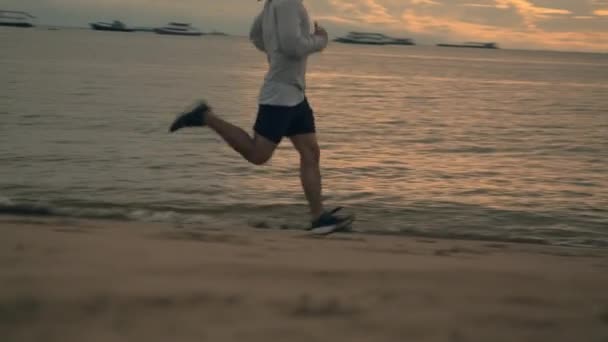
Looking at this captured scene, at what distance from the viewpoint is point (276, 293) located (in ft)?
9.53

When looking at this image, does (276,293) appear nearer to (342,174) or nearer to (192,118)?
(192,118)

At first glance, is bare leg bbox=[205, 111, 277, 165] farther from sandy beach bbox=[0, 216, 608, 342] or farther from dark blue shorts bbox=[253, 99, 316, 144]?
sandy beach bbox=[0, 216, 608, 342]

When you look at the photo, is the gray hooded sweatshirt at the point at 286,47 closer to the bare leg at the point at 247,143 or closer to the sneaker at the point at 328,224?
the bare leg at the point at 247,143

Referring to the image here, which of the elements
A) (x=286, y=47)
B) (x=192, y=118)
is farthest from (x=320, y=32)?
(x=192, y=118)

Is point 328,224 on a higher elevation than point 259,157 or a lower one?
lower

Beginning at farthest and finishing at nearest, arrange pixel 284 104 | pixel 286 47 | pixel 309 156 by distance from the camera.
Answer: pixel 309 156 < pixel 284 104 < pixel 286 47

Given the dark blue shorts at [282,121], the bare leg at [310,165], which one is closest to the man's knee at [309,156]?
the bare leg at [310,165]

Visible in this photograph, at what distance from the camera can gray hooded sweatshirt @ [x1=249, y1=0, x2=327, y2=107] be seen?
14.4 ft

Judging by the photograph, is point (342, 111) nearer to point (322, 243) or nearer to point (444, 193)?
point (444, 193)

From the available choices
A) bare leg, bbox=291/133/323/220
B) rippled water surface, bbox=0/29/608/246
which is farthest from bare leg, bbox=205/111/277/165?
rippled water surface, bbox=0/29/608/246

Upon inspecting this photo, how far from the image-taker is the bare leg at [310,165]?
4.74 m

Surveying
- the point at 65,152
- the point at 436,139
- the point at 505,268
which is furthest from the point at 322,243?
the point at 436,139

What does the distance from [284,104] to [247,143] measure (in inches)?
14.5

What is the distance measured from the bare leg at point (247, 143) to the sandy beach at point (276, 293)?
2.34ft
